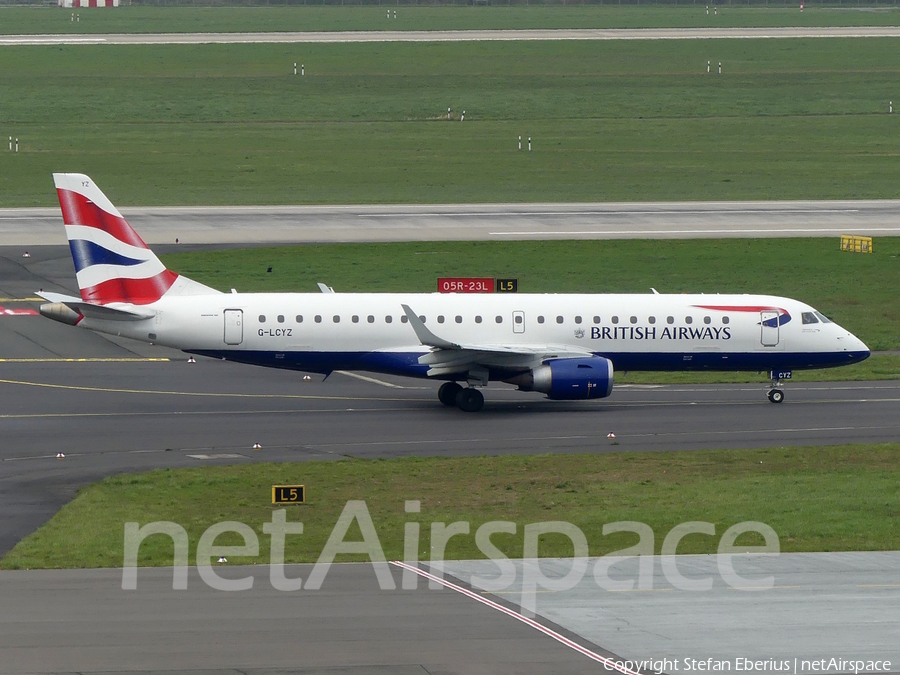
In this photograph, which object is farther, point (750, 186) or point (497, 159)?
point (497, 159)

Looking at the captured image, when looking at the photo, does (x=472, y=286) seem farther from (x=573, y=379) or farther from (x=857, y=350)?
(x=857, y=350)

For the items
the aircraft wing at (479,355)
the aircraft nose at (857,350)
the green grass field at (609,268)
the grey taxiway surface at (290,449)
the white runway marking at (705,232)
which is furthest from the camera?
the white runway marking at (705,232)

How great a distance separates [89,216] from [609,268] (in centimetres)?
2779

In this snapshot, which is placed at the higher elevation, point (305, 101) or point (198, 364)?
point (305, 101)

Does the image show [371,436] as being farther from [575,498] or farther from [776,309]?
[776,309]

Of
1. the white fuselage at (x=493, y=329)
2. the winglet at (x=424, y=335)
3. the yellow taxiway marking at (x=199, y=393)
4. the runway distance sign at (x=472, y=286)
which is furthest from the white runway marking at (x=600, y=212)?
the winglet at (x=424, y=335)

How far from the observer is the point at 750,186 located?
3504 inches

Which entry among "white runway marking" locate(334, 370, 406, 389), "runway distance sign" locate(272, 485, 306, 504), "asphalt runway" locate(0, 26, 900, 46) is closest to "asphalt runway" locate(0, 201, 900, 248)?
"white runway marking" locate(334, 370, 406, 389)

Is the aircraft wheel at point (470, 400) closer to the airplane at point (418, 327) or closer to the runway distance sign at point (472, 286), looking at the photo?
the airplane at point (418, 327)

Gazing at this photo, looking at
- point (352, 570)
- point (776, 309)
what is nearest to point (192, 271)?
point (776, 309)

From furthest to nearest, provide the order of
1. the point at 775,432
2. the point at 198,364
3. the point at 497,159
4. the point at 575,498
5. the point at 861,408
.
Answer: the point at 497,159, the point at 198,364, the point at 861,408, the point at 775,432, the point at 575,498

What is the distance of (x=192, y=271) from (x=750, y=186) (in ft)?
139

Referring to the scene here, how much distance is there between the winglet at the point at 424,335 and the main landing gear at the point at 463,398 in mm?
1914

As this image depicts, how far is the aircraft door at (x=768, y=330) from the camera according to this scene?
44.3 meters
